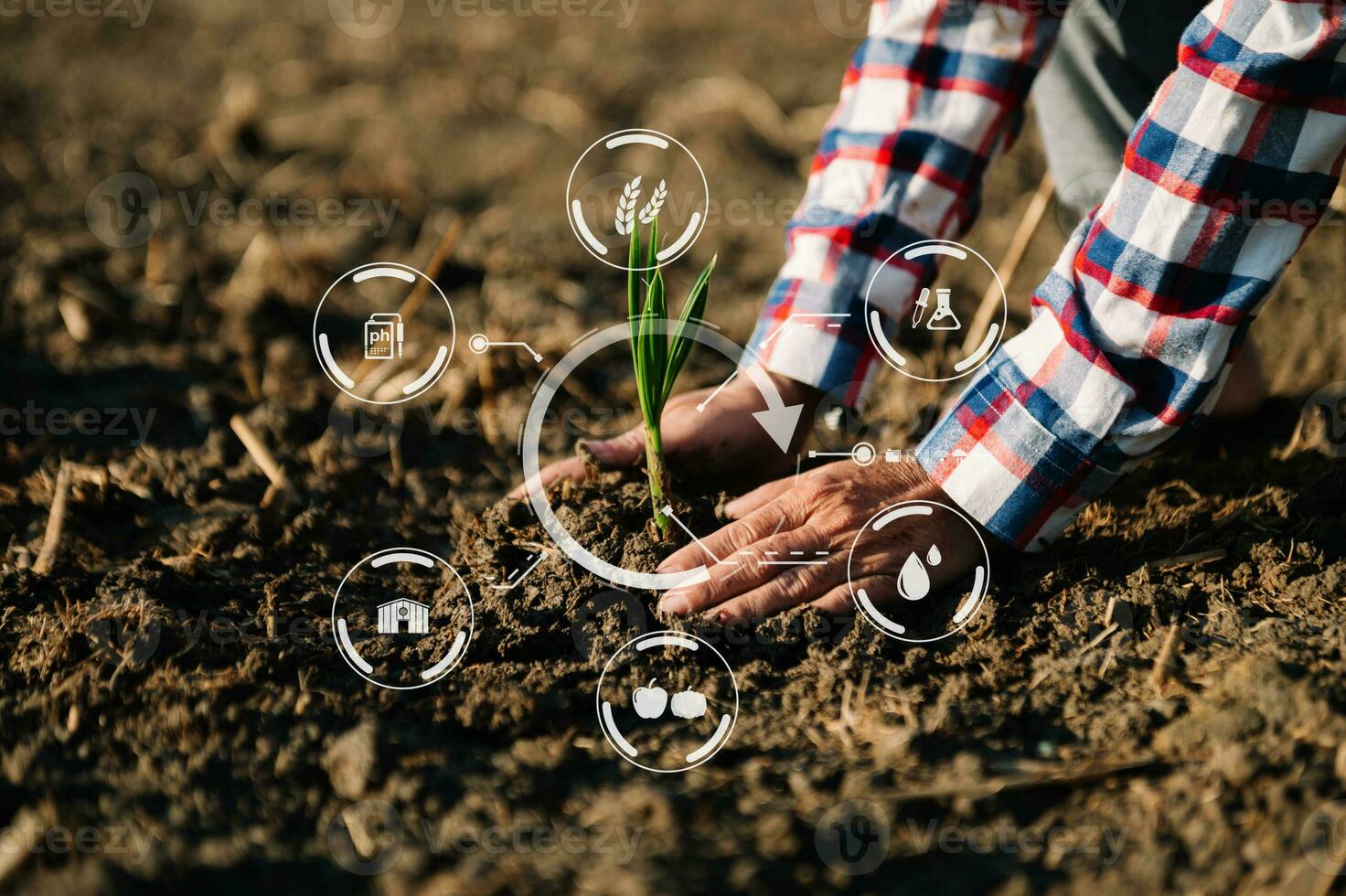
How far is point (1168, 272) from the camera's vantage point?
3.61ft

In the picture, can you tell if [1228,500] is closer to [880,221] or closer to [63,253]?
[880,221]

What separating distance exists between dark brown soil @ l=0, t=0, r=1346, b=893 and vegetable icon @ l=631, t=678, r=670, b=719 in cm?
6

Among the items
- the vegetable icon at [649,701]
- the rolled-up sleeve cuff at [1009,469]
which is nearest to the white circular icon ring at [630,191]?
the rolled-up sleeve cuff at [1009,469]

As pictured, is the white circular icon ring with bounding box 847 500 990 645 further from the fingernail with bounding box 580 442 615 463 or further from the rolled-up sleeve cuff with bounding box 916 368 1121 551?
the fingernail with bounding box 580 442 615 463

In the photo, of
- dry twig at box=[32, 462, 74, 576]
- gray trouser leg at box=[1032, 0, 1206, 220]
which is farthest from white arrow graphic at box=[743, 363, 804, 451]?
dry twig at box=[32, 462, 74, 576]

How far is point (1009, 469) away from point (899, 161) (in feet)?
1.59

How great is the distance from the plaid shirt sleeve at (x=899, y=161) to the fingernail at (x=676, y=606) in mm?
385

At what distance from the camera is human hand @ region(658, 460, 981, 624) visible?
123 centimetres

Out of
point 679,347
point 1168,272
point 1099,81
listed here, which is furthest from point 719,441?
point 1099,81

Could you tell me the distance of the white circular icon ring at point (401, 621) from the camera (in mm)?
1242

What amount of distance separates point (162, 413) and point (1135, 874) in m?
1.65

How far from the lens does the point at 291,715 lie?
1140 mm

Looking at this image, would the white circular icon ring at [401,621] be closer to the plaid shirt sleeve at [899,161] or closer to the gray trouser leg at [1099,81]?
the plaid shirt sleeve at [899,161]

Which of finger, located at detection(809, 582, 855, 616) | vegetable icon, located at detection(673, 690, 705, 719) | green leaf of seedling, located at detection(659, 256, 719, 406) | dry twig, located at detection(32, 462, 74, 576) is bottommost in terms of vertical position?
dry twig, located at detection(32, 462, 74, 576)
